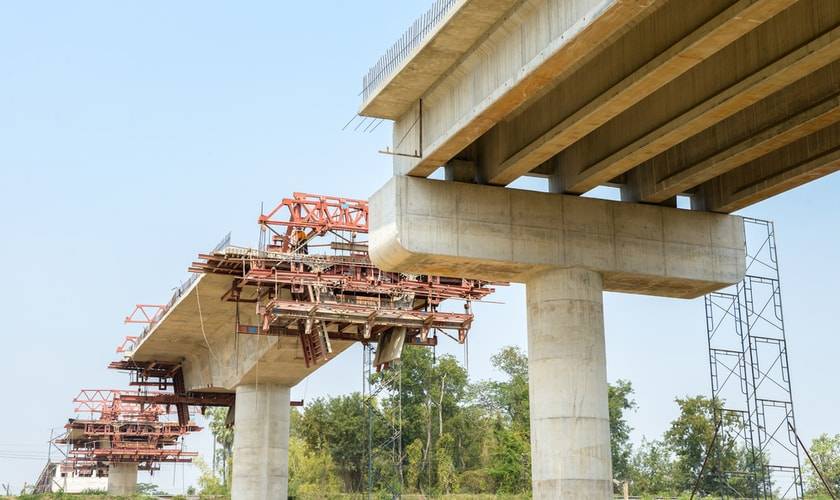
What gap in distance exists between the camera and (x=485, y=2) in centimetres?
1841

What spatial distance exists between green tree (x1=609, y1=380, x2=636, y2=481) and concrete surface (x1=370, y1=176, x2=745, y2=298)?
227ft

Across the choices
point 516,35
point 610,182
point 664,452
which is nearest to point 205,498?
point 664,452

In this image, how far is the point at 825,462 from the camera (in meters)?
81.9

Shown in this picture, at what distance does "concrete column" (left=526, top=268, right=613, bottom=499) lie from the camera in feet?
71.7

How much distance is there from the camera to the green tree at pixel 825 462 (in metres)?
79.7

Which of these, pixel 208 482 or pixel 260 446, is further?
pixel 208 482

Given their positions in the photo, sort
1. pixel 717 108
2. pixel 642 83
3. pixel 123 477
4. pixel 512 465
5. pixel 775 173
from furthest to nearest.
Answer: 1. pixel 123 477
2. pixel 512 465
3. pixel 775 173
4. pixel 717 108
5. pixel 642 83

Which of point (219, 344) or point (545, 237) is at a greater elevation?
point (219, 344)

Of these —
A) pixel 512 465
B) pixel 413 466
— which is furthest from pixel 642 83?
pixel 413 466

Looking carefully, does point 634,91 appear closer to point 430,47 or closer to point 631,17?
point 631,17

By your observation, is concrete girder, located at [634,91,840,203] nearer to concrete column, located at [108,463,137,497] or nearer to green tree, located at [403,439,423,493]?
green tree, located at [403,439,423,493]

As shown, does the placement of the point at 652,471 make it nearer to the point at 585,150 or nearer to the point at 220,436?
the point at 220,436

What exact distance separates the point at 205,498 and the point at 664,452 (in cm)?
3936

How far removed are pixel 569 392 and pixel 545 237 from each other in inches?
139
